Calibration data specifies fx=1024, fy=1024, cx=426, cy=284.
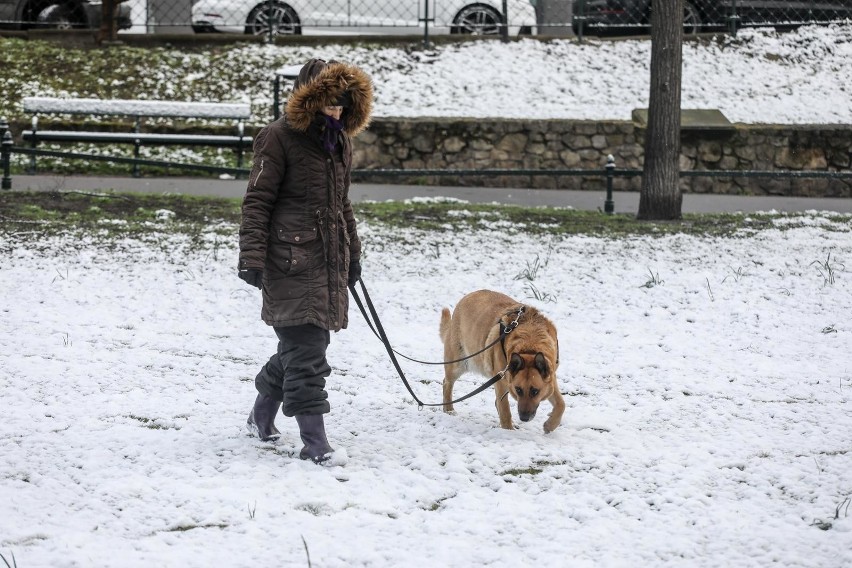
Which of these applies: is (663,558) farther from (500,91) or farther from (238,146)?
(500,91)

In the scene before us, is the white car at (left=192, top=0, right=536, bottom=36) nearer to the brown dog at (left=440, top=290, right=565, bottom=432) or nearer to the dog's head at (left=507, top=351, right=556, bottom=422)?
the brown dog at (left=440, top=290, right=565, bottom=432)

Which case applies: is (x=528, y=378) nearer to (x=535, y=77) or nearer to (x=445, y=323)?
(x=445, y=323)

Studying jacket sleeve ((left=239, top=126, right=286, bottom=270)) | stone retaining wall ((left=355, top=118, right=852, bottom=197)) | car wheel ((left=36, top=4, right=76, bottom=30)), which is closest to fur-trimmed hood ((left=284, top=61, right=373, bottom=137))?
jacket sleeve ((left=239, top=126, right=286, bottom=270))

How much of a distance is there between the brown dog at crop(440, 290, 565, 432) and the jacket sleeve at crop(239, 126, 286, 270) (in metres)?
1.39

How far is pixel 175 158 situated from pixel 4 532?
1085 centimetres

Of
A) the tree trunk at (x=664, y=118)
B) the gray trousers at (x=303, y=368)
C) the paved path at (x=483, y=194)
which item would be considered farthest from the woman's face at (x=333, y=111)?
the paved path at (x=483, y=194)

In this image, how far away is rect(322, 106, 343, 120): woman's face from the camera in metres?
4.63

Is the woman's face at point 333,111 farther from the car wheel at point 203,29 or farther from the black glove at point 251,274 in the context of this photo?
the car wheel at point 203,29

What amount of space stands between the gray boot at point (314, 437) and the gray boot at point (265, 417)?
1.00 feet

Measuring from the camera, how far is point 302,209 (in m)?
4.71

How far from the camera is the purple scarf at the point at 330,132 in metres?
4.68

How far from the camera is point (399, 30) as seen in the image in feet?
57.0

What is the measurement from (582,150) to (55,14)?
1010cm

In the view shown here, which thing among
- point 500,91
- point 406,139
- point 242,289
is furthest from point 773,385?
point 500,91
